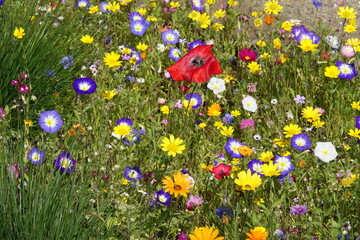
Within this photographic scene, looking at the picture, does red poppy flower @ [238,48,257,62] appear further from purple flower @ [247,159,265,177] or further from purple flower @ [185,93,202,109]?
purple flower @ [247,159,265,177]

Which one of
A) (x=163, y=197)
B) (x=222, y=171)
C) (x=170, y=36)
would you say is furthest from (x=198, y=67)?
(x=170, y=36)

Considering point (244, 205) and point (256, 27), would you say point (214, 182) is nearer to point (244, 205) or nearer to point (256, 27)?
point (244, 205)

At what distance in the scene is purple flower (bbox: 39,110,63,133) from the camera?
8.22 feet

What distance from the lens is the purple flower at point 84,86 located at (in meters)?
2.70

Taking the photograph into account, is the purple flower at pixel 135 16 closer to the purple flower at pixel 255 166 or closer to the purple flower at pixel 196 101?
the purple flower at pixel 196 101

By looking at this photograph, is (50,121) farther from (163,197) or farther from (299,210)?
(299,210)

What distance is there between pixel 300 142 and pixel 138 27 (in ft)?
4.89

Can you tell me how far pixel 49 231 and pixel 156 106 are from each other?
1446mm

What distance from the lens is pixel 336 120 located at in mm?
3018

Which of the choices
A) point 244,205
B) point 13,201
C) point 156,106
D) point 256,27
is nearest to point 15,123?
point 156,106

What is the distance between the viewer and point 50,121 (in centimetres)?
256

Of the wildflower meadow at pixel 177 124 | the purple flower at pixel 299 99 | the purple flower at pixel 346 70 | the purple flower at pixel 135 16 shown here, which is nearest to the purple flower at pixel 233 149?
the wildflower meadow at pixel 177 124

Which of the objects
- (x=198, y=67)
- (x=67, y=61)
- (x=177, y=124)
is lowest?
(x=177, y=124)

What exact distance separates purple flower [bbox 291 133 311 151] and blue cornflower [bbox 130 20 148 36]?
1385 millimetres
